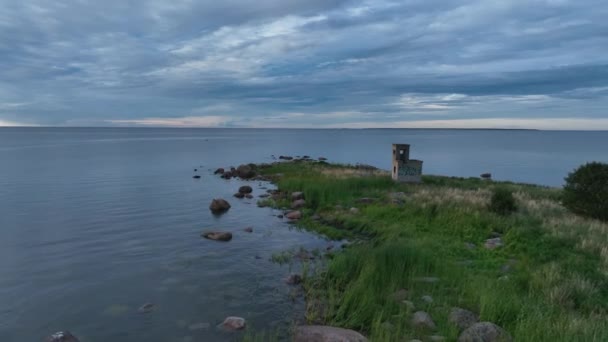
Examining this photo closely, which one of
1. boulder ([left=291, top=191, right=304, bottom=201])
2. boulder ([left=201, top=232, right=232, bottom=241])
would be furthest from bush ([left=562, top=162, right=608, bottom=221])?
boulder ([left=201, top=232, right=232, bottom=241])

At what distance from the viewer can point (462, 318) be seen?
905 centimetres

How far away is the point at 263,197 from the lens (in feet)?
104

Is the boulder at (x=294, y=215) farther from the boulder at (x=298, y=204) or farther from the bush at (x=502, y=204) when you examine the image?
the bush at (x=502, y=204)

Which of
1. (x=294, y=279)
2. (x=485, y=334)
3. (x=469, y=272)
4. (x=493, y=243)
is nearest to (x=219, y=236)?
(x=294, y=279)

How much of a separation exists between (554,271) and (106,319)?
42.0ft

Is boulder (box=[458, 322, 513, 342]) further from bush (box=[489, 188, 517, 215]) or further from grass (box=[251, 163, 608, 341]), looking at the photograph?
bush (box=[489, 188, 517, 215])

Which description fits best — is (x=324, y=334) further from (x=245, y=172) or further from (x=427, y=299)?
(x=245, y=172)

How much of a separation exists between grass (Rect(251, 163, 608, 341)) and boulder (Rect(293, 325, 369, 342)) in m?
0.45

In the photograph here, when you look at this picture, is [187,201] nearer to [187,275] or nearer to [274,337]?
[187,275]

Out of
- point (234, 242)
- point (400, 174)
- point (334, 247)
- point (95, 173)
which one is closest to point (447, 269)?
point (334, 247)

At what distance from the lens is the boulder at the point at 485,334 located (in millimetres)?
8031

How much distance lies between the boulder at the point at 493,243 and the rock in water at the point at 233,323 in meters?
10.1

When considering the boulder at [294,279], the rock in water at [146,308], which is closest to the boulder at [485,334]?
the boulder at [294,279]

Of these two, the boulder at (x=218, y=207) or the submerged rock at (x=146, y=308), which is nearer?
the submerged rock at (x=146, y=308)
